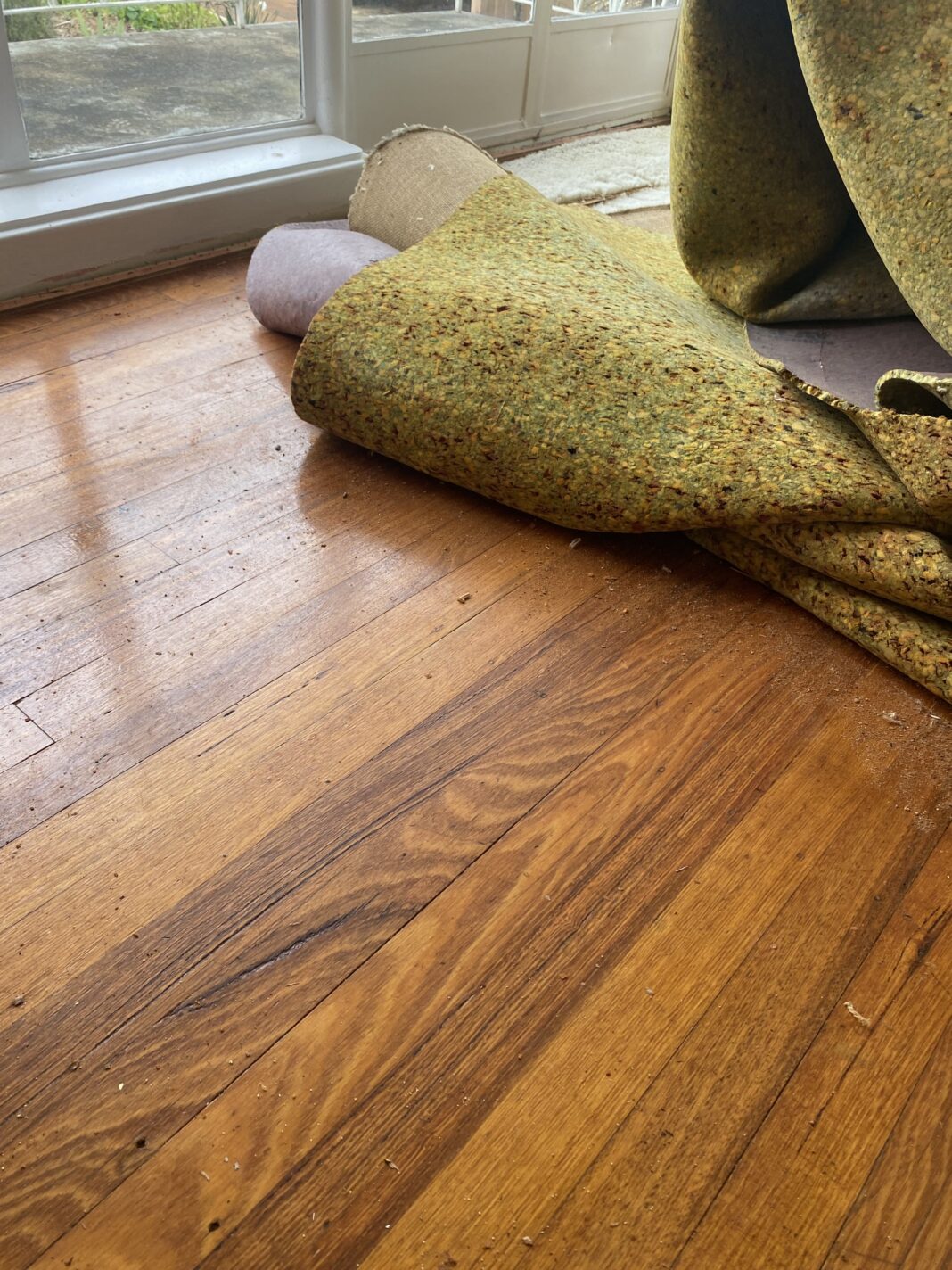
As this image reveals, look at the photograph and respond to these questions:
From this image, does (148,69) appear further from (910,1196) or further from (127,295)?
(910,1196)

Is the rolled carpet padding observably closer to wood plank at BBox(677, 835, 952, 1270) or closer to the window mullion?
wood plank at BBox(677, 835, 952, 1270)

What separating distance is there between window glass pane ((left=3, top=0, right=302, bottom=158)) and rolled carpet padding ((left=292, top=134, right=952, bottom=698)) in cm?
103

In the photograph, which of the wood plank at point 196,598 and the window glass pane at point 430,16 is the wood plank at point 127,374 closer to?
the wood plank at point 196,598

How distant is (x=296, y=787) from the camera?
99cm

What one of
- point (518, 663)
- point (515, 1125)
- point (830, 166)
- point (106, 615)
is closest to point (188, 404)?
point (106, 615)

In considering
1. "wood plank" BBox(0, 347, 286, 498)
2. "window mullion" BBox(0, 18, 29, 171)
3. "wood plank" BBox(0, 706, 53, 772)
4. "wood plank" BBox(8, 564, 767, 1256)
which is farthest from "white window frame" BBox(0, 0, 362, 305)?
"wood plank" BBox(8, 564, 767, 1256)

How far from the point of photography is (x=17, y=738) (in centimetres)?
102

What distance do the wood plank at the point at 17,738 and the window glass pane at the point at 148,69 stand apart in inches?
61.0

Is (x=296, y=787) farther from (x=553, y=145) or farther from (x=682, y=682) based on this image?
(x=553, y=145)

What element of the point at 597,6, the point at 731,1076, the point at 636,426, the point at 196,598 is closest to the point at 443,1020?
the point at 731,1076

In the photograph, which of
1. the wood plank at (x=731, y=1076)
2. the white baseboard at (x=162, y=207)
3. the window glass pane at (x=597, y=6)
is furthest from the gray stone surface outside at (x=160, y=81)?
the wood plank at (x=731, y=1076)

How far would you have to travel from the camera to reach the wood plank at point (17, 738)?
3.27 feet

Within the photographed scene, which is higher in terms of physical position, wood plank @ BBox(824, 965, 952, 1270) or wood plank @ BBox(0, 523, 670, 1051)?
wood plank @ BBox(824, 965, 952, 1270)

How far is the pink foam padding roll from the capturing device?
170 centimetres
